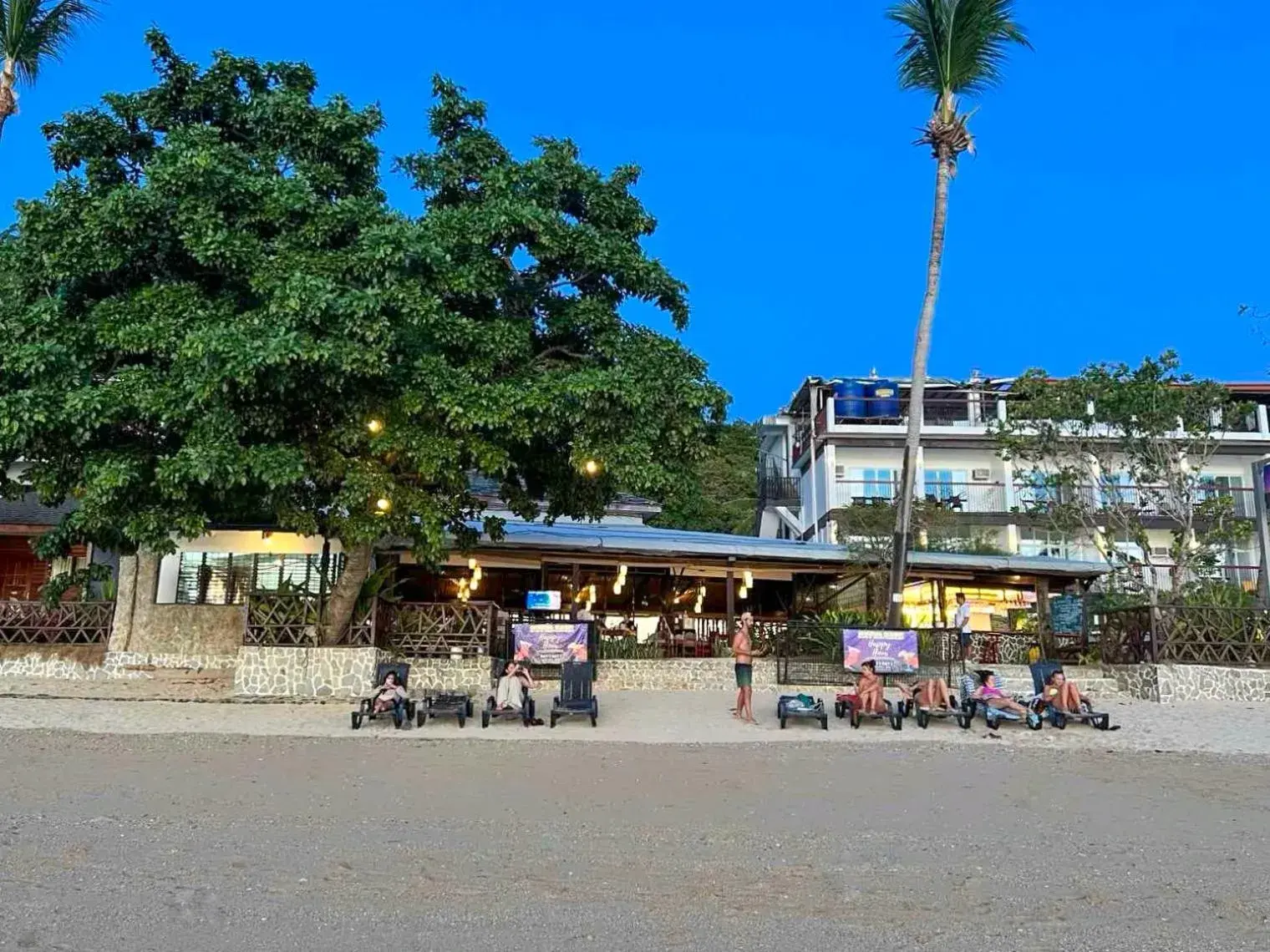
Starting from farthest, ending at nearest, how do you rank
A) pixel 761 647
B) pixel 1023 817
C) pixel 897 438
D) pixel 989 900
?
pixel 897 438 → pixel 761 647 → pixel 1023 817 → pixel 989 900

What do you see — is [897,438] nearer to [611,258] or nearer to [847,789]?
[611,258]

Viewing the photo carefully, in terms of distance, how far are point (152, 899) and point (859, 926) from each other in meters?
3.65

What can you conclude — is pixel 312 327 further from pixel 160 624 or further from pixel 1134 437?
pixel 1134 437

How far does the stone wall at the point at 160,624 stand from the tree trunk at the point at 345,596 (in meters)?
2.76

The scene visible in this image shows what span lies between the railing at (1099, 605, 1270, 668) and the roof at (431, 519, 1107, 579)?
175 inches

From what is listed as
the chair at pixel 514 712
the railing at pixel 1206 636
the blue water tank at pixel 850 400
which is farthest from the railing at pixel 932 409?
the chair at pixel 514 712

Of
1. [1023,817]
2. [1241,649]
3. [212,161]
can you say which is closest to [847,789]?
[1023,817]

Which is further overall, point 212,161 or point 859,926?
point 212,161

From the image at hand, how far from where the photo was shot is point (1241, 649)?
17234mm

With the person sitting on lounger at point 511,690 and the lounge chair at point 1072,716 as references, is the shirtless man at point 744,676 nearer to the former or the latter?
the person sitting on lounger at point 511,690

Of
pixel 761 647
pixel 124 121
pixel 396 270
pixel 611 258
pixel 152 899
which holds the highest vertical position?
pixel 124 121

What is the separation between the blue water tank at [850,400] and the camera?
32.1 metres

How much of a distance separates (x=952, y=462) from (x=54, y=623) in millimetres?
24887

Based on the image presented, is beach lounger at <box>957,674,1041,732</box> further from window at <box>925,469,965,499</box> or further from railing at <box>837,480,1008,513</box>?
window at <box>925,469,965,499</box>
